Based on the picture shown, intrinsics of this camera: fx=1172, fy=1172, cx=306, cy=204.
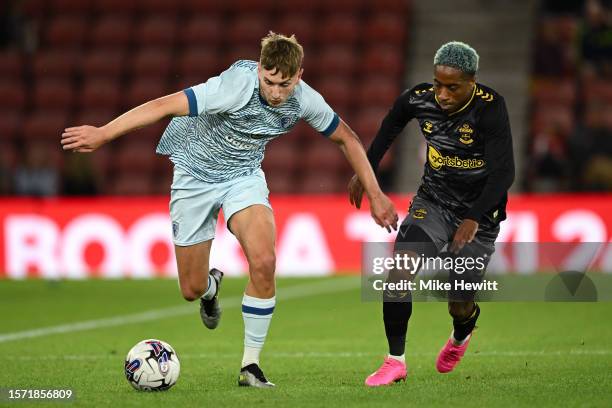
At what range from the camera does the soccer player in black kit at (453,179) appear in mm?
6219

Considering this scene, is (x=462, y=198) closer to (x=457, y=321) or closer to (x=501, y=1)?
(x=457, y=321)

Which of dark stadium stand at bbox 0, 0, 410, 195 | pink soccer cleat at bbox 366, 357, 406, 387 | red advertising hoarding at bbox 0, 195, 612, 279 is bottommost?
red advertising hoarding at bbox 0, 195, 612, 279

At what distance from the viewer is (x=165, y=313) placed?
1093 centimetres

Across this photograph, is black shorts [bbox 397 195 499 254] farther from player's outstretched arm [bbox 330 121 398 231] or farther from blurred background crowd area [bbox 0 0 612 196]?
blurred background crowd area [bbox 0 0 612 196]

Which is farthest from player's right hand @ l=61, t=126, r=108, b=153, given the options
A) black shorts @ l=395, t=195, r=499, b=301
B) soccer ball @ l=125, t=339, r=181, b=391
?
black shorts @ l=395, t=195, r=499, b=301

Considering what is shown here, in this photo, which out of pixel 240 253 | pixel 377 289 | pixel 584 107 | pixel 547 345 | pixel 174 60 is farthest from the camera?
pixel 174 60

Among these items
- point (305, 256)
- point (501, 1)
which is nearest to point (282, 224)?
point (305, 256)

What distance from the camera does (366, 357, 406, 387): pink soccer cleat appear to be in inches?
244

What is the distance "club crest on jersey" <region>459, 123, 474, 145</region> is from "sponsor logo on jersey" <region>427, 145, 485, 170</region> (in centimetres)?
12

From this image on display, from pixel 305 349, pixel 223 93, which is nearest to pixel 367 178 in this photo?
pixel 223 93

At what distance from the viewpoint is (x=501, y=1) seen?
19.0m

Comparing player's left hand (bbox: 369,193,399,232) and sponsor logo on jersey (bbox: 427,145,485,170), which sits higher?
sponsor logo on jersey (bbox: 427,145,485,170)

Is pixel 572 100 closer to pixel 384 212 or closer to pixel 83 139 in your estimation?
pixel 384 212

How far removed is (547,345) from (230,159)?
294cm
